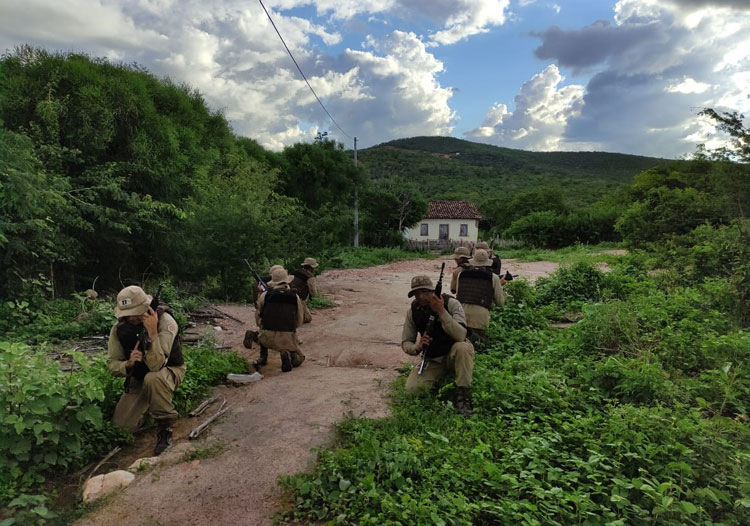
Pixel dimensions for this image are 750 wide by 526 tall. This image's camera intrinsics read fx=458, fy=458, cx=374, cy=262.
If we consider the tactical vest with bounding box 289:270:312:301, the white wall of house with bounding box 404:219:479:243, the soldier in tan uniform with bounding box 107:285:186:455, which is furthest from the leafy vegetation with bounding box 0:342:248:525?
the white wall of house with bounding box 404:219:479:243

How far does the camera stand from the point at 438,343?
510 cm

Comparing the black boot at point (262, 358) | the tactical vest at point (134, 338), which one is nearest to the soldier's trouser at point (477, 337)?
the black boot at point (262, 358)

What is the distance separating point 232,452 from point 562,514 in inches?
105

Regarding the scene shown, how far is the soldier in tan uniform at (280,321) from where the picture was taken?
6.60 metres

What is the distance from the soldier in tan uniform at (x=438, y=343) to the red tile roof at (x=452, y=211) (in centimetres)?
3675

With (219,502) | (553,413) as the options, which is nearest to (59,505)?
(219,502)

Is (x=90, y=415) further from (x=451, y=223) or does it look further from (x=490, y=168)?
(x=490, y=168)

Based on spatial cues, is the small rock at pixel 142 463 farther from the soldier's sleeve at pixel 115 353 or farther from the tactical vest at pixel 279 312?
the tactical vest at pixel 279 312

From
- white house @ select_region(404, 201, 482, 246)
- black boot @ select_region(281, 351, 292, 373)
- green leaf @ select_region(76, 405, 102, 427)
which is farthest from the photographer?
white house @ select_region(404, 201, 482, 246)

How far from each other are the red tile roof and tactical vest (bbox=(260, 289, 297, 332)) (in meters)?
35.5

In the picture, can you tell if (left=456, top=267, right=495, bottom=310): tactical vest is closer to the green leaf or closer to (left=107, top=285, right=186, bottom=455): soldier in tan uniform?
(left=107, top=285, right=186, bottom=455): soldier in tan uniform

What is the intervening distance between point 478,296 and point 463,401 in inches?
86.4

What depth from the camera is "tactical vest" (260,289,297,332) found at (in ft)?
21.7

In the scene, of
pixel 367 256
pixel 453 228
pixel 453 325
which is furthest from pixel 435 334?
pixel 453 228
